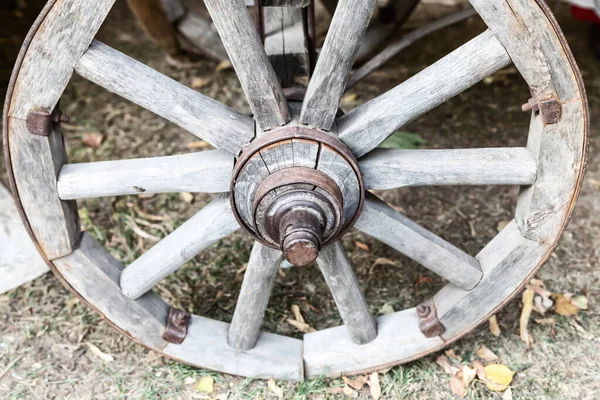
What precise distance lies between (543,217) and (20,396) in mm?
1415

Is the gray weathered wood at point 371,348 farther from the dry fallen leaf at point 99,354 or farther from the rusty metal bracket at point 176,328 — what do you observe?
the dry fallen leaf at point 99,354

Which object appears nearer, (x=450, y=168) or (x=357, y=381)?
(x=450, y=168)

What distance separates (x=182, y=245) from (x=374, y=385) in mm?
641

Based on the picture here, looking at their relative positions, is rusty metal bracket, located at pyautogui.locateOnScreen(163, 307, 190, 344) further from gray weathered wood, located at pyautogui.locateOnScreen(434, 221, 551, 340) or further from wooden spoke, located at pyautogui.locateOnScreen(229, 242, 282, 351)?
gray weathered wood, located at pyautogui.locateOnScreen(434, 221, 551, 340)

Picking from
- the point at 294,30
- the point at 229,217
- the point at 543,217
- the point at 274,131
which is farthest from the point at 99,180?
the point at 543,217

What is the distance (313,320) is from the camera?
86.5 inches

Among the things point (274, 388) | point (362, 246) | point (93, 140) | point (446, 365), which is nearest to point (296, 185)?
point (274, 388)

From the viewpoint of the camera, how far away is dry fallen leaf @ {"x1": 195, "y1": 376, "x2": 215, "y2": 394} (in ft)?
6.53

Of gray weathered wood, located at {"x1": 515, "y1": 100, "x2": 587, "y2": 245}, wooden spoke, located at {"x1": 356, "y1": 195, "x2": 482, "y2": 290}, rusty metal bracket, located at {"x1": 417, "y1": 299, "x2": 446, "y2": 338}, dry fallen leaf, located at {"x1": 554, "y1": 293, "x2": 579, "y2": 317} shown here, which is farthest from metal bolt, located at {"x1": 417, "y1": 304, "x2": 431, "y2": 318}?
dry fallen leaf, located at {"x1": 554, "y1": 293, "x2": 579, "y2": 317}

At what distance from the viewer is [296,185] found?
1590 mm

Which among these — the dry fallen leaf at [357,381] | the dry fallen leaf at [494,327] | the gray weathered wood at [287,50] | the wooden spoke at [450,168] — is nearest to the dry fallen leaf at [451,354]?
the dry fallen leaf at [494,327]

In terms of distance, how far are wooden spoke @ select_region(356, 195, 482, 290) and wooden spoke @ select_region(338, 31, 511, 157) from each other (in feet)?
0.61

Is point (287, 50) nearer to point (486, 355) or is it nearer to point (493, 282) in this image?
point (493, 282)

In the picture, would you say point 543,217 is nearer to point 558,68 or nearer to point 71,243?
point 558,68
